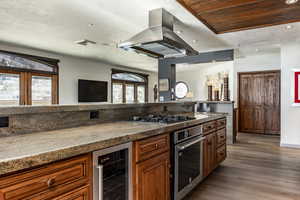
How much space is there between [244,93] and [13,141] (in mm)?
7305

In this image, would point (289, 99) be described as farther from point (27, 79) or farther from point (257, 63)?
point (27, 79)

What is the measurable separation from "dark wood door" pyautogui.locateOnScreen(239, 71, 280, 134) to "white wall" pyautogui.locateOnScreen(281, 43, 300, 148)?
1.66 m

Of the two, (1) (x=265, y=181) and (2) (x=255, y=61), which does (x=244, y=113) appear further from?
(1) (x=265, y=181)

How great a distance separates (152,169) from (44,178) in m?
0.98

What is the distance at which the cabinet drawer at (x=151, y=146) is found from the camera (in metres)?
1.68

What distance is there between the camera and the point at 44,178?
104cm

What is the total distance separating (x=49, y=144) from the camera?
47.4 inches

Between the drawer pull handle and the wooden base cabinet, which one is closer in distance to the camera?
the drawer pull handle

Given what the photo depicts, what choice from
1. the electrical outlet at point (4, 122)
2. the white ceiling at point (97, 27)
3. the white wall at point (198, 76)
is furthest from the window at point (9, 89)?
the white wall at point (198, 76)

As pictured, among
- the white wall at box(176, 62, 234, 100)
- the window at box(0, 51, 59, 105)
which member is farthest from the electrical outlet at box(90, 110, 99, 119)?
the white wall at box(176, 62, 234, 100)

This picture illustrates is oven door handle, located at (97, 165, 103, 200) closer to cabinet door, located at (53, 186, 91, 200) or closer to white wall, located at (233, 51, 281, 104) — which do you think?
cabinet door, located at (53, 186, 91, 200)

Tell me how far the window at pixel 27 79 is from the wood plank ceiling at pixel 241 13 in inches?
191

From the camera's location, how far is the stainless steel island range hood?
259 centimetres

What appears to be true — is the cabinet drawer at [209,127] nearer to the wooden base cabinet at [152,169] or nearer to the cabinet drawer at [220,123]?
the cabinet drawer at [220,123]
